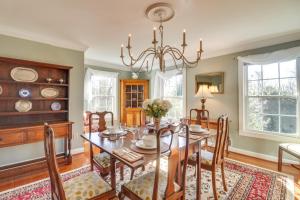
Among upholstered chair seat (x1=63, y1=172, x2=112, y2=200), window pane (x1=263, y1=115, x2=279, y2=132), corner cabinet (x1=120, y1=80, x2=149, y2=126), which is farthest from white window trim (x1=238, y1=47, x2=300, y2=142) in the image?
upholstered chair seat (x1=63, y1=172, x2=112, y2=200)

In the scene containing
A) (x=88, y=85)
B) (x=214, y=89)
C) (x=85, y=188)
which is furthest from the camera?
(x=88, y=85)

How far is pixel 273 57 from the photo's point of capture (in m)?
2.94

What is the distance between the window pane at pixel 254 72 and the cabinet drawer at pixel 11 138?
14.2ft

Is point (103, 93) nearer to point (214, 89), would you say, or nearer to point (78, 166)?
point (78, 166)

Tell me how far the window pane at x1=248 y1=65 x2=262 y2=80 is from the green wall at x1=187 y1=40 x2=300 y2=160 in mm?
261

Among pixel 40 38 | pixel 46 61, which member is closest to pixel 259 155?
pixel 46 61

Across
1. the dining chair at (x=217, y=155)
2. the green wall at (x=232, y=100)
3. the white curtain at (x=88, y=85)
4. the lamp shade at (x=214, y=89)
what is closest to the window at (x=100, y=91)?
the white curtain at (x=88, y=85)

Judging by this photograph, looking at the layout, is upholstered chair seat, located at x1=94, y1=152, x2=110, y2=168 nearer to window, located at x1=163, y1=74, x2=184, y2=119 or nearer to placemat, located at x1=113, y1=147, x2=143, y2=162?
placemat, located at x1=113, y1=147, x2=143, y2=162

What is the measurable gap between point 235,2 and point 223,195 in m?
2.35

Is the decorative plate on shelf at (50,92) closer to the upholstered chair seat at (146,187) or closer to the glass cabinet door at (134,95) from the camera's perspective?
the glass cabinet door at (134,95)

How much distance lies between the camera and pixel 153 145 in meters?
1.57

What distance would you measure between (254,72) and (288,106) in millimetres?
879

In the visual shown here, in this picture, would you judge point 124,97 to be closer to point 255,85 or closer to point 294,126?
point 255,85

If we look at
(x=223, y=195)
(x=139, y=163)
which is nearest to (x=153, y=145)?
(x=139, y=163)
